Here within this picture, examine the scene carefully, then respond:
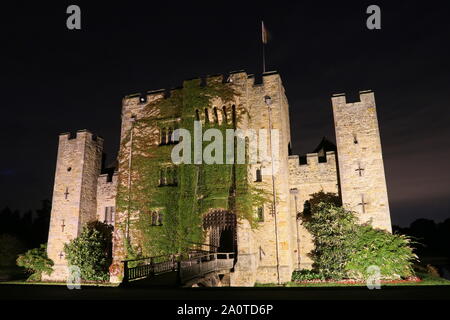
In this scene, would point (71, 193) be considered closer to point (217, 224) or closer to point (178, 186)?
point (178, 186)

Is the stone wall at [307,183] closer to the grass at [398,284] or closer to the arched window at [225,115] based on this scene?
the grass at [398,284]

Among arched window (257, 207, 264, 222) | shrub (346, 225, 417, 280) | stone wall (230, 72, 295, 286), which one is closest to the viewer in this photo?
shrub (346, 225, 417, 280)

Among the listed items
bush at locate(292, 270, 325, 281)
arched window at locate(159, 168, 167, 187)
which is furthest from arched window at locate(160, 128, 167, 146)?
bush at locate(292, 270, 325, 281)

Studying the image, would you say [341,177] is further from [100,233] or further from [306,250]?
[100,233]

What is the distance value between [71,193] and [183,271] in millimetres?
15412

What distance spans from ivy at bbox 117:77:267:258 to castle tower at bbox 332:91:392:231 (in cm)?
552

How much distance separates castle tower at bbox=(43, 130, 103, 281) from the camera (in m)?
24.5

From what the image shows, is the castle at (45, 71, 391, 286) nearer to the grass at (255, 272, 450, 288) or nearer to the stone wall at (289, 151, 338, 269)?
the stone wall at (289, 151, 338, 269)

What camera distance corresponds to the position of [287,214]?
20312 millimetres

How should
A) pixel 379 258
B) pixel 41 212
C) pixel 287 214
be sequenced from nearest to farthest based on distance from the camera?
pixel 379 258
pixel 287 214
pixel 41 212

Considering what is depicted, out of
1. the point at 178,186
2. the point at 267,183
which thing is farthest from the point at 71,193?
the point at 267,183

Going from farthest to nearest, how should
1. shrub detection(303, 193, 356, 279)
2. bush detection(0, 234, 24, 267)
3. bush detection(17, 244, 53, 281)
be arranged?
bush detection(0, 234, 24, 267)
bush detection(17, 244, 53, 281)
shrub detection(303, 193, 356, 279)

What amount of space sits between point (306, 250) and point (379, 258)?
5104mm
